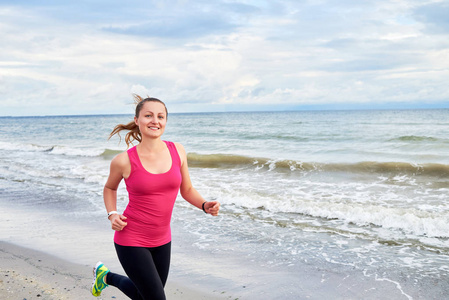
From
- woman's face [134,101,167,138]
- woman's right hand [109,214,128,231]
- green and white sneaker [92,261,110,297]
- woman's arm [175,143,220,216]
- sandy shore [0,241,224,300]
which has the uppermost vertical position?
woman's face [134,101,167,138]

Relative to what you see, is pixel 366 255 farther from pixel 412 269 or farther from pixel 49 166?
pixel 49 166

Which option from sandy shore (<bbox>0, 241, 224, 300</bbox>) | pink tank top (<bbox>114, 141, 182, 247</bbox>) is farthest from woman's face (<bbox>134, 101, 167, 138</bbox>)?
sandy shore (<bbox>0, 241, 224, 300</bbox>)

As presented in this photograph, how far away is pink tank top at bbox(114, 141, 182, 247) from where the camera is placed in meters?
2.78

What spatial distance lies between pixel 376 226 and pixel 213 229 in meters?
2.99

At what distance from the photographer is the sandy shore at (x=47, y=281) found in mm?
4211

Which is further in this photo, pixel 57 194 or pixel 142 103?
pixel 57 194

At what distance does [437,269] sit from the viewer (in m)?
5.11

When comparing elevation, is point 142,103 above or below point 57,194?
above

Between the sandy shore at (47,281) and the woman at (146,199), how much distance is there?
58.6 inches

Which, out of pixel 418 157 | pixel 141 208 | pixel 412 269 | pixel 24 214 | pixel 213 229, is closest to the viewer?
pixel 141 208

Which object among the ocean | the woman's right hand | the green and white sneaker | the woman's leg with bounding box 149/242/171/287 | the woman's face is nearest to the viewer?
the woman's right hand

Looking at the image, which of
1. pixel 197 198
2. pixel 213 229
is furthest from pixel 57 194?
pixel 197 198

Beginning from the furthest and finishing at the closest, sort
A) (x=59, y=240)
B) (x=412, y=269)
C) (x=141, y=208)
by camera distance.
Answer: (x=59, y=240) → (x=412, y=269) → (x=141, y=208)

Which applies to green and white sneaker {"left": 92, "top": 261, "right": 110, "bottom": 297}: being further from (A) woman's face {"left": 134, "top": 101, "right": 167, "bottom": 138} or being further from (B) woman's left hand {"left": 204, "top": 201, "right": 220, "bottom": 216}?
(A) woman's face {"left": 134, "top": 101, "right": 167, "bottom": 138}
